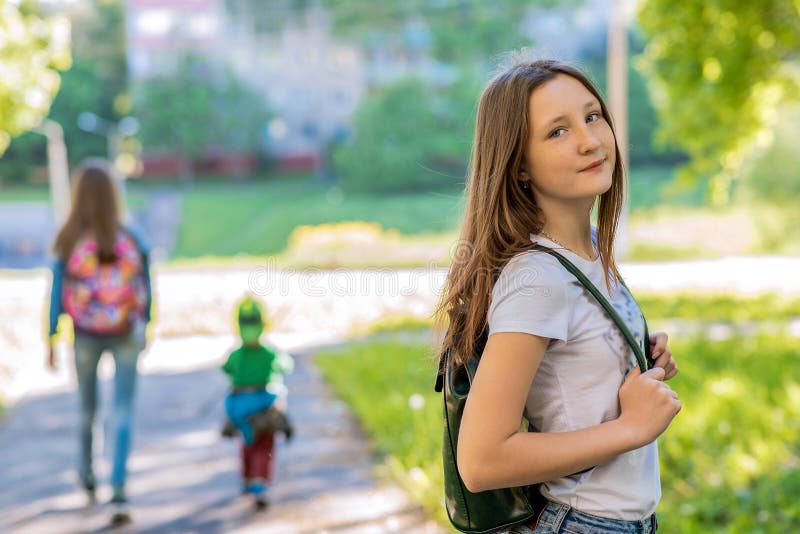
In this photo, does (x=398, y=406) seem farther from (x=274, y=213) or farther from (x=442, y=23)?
(x=442, y=23)

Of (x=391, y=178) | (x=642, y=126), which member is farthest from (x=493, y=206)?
(x=642, y=126)

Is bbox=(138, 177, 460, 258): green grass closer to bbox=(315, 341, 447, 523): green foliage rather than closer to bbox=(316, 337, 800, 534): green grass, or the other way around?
bbox=(315, 341, 447, 523): green foliage

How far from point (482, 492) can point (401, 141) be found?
155 feet

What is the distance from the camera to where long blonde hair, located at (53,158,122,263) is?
5.14m

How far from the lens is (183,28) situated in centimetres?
5681

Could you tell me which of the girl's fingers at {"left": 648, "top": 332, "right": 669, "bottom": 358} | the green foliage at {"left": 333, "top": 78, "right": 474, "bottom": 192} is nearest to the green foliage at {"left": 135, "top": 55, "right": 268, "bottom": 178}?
the green foliage at {"left": 333, "top": 78, "right": 474, "bottom": 192}

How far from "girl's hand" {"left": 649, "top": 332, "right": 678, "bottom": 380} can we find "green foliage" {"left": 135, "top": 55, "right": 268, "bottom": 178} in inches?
2039

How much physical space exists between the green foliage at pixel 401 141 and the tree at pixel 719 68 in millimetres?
34880

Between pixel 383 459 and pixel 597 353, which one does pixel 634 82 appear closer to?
pixel 383 459

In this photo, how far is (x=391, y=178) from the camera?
156 ft

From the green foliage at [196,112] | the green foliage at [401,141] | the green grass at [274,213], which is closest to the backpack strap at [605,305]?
the green grass at [274,213]

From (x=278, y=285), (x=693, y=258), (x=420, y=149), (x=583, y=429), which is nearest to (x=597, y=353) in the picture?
(x=583, y=429)

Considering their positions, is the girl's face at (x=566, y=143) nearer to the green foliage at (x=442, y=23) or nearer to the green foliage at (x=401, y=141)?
the green foliage at (x=401, y=141)

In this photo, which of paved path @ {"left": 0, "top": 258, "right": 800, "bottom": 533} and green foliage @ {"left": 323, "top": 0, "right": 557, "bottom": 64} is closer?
paved path @ {"left": 0, "top": 258, "right": 800, "bottom": 533}
